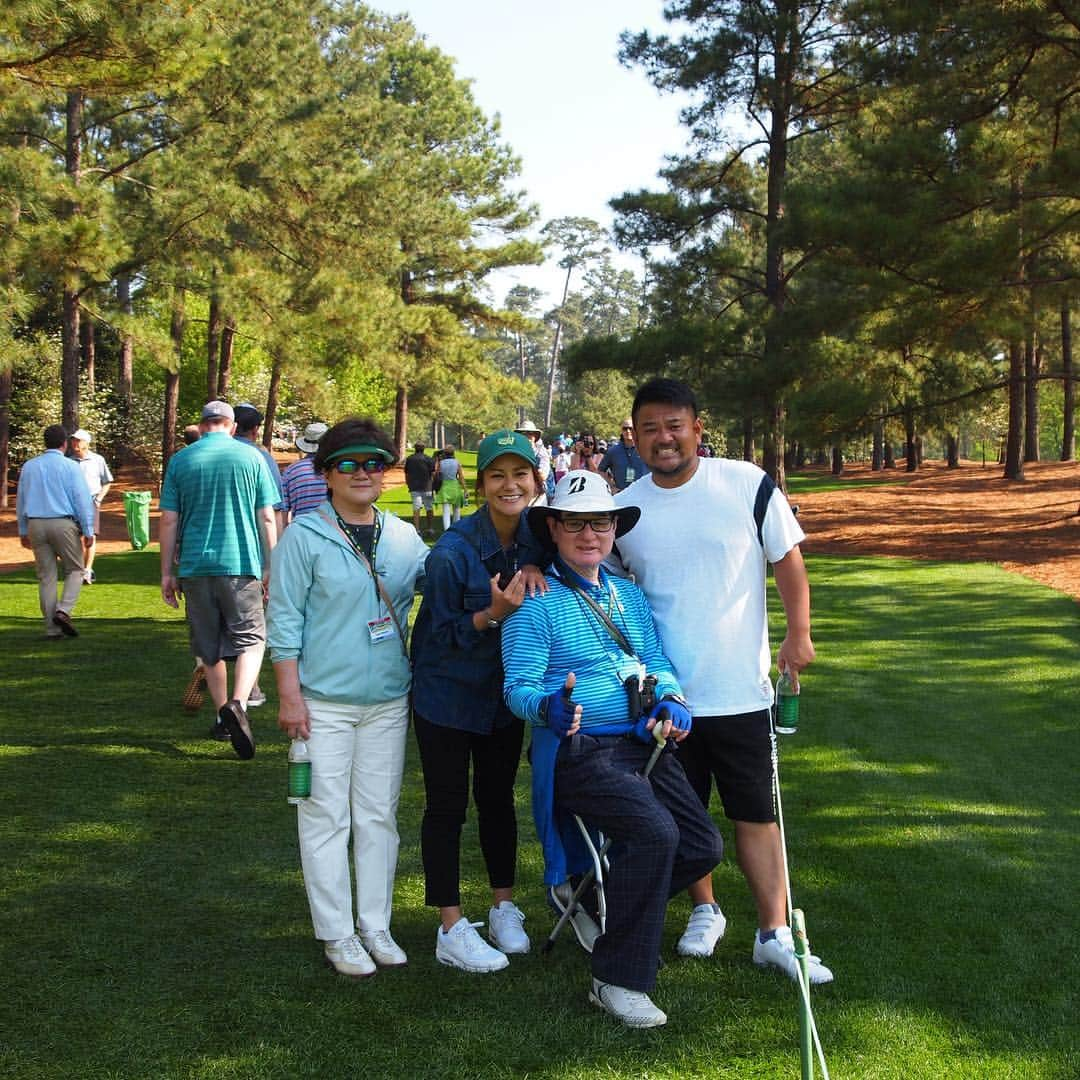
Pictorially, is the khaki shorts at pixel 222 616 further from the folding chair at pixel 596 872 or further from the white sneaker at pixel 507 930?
the folding chair at pixel 596 872

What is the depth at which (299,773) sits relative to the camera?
13.5ft

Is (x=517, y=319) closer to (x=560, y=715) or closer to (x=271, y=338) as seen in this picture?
(x=271, y=338)

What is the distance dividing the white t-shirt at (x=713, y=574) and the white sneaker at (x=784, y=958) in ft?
2.59

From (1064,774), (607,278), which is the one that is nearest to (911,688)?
(1064,774)

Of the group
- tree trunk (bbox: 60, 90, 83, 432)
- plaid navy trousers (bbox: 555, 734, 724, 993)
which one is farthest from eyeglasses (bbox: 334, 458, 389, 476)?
tree trunk (bbox: 60, 90, 83, 432)

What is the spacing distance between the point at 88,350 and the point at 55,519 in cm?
2951

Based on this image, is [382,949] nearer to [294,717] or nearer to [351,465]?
[294,717]

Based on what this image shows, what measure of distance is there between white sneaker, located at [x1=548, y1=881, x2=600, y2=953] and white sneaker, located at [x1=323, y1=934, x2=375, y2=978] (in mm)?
680

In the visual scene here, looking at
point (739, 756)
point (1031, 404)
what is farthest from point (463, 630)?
point (1031, 404)

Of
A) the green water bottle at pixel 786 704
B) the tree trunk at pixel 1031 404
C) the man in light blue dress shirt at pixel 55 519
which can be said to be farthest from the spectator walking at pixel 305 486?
the tree trunk at pixel 1031 404

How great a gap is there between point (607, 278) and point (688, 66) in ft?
355

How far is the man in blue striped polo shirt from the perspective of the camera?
3.77 meters

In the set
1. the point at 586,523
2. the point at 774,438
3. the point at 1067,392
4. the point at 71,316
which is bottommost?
the point at 586,523

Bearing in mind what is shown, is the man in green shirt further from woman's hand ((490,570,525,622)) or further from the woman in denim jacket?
woman's hand ((490,570,525,622))
